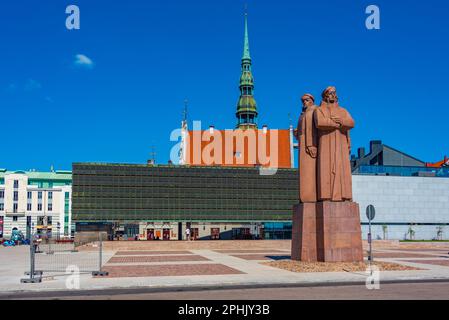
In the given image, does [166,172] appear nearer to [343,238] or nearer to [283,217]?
[283,217]

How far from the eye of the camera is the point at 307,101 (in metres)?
25.9

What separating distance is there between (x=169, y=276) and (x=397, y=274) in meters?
8.96

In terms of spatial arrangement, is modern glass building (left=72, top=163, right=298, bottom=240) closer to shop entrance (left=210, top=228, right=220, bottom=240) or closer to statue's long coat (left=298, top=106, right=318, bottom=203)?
shop entrance (left=210, top=228, right=220, bottom=240)

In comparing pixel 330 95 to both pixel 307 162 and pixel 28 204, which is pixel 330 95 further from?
pixel 28 204

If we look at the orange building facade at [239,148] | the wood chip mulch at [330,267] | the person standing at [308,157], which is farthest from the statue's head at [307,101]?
the orange building facade at [239,148]

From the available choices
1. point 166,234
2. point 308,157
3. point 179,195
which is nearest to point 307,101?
point 308,157

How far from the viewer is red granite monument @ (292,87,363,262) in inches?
898

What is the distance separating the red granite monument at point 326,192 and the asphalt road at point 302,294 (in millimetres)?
6915

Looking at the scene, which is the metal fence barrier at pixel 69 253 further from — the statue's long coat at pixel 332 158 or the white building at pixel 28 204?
the white building at pixel 28 204

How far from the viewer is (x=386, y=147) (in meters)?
102

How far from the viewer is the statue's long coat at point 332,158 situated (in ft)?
76.1

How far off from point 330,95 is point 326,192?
15.4ft

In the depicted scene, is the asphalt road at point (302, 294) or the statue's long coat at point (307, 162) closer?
the asphalt road at point (302, 294)
